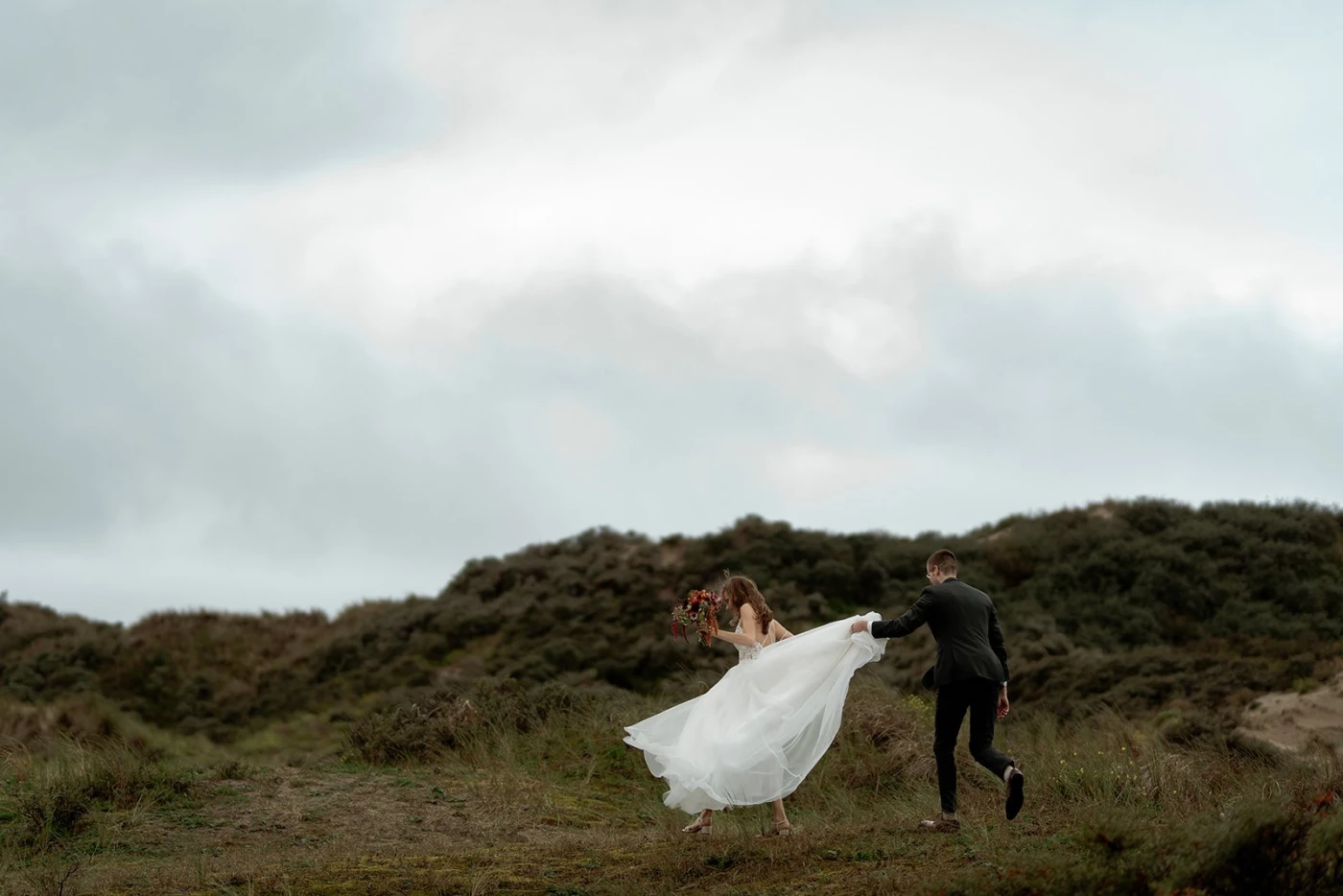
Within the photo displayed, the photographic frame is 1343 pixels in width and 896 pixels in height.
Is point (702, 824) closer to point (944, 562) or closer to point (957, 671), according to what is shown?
point (957, 671)

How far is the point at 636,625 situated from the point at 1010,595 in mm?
9434

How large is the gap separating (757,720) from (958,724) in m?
1.58

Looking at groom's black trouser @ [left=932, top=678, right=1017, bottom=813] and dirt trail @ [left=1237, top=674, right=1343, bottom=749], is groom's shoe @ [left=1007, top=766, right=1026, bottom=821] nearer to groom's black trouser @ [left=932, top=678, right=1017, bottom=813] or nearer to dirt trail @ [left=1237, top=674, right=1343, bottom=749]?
groom's black trouser @ [left=932, top=678, right=1017, bottom=813]

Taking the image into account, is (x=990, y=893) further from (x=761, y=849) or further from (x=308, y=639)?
(x=308, y=639)

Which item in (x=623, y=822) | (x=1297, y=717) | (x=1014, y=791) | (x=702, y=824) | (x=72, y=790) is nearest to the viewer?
(x=1014, y=791)

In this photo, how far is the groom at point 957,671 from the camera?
9.36m

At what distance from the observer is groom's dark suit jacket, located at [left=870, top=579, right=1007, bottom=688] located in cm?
936

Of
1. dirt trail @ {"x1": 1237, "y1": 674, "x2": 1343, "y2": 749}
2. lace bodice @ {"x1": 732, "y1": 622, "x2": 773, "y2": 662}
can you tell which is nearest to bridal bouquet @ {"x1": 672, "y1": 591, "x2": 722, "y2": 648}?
lace bodice @ {"x1": 732, "y1": 622, "x2": 773, "y2": 662}

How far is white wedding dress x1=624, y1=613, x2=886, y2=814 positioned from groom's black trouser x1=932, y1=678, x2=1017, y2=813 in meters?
0.83

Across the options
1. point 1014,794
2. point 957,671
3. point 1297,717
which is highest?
point 957,671

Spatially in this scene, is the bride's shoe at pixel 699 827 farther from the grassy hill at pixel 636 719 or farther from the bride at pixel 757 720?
the grassy hill at pixel 636 719

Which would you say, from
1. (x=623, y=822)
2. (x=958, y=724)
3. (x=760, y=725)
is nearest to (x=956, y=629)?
(x=958, y=724)

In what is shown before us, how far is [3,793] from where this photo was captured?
12984 mm

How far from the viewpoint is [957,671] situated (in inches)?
368
